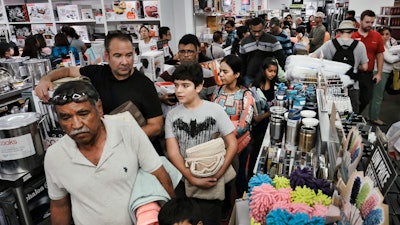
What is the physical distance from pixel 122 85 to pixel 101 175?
837 millimetres

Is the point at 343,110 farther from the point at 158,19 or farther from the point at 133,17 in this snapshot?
the point at 133,17

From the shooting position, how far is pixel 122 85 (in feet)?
6.72

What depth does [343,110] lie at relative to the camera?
2.17 meters

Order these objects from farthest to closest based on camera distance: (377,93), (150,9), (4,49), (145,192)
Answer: (150,9)
(4,49)
(377,93)
(145,192)

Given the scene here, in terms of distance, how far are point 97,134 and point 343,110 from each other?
1.69 metres

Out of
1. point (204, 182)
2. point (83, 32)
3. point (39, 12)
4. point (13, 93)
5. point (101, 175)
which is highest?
point (39, 12)

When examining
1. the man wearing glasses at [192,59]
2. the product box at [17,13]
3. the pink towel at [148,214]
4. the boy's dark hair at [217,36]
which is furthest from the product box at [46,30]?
the pink towel at [148,214]

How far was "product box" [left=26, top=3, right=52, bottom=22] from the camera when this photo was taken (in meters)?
6.68

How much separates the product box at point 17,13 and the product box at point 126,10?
230cm

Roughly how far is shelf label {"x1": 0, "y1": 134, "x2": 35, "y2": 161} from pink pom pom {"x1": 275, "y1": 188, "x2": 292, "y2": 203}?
164cm

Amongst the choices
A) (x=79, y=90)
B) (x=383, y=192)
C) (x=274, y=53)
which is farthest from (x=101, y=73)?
(x=274, y=53)

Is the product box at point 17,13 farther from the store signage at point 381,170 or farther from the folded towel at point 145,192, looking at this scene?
the store signage at point 381,170

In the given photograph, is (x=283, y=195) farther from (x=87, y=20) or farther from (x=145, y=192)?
(x=87, y=20)

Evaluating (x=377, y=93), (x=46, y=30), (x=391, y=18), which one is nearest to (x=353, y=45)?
(x=377, y=93)
